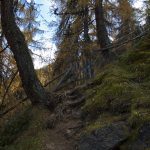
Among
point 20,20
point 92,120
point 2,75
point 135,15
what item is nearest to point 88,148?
point 92,120

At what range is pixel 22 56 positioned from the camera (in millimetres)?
10117

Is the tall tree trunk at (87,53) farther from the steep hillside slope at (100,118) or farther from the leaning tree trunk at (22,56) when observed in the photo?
the leaning tree trunk at (22,56)

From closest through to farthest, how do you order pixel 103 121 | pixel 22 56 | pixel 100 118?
pixel 103 121
pixel 100 118
pixel 22 56

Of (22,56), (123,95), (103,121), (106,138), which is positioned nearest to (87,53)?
(22,56)

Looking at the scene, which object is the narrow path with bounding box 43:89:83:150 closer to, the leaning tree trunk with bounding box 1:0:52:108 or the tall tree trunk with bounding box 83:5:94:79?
the leaning tree trunk with bounding box 1:0:52:108

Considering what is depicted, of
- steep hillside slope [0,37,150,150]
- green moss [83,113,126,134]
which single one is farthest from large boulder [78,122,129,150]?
green moss [83,113,126,134]

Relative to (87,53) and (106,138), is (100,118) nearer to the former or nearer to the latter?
(106,138)

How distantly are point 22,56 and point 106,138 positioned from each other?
3.94 metres

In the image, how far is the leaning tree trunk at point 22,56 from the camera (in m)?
10.0

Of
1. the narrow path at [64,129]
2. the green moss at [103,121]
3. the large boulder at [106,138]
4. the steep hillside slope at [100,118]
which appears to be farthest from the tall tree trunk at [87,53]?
the large boulder at [106,138]

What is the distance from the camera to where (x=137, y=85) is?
28.4 feet

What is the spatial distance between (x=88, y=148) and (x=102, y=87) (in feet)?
7.01

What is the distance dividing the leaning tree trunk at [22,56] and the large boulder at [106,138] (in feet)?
9.85

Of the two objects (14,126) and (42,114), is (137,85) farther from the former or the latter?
(14,126)
